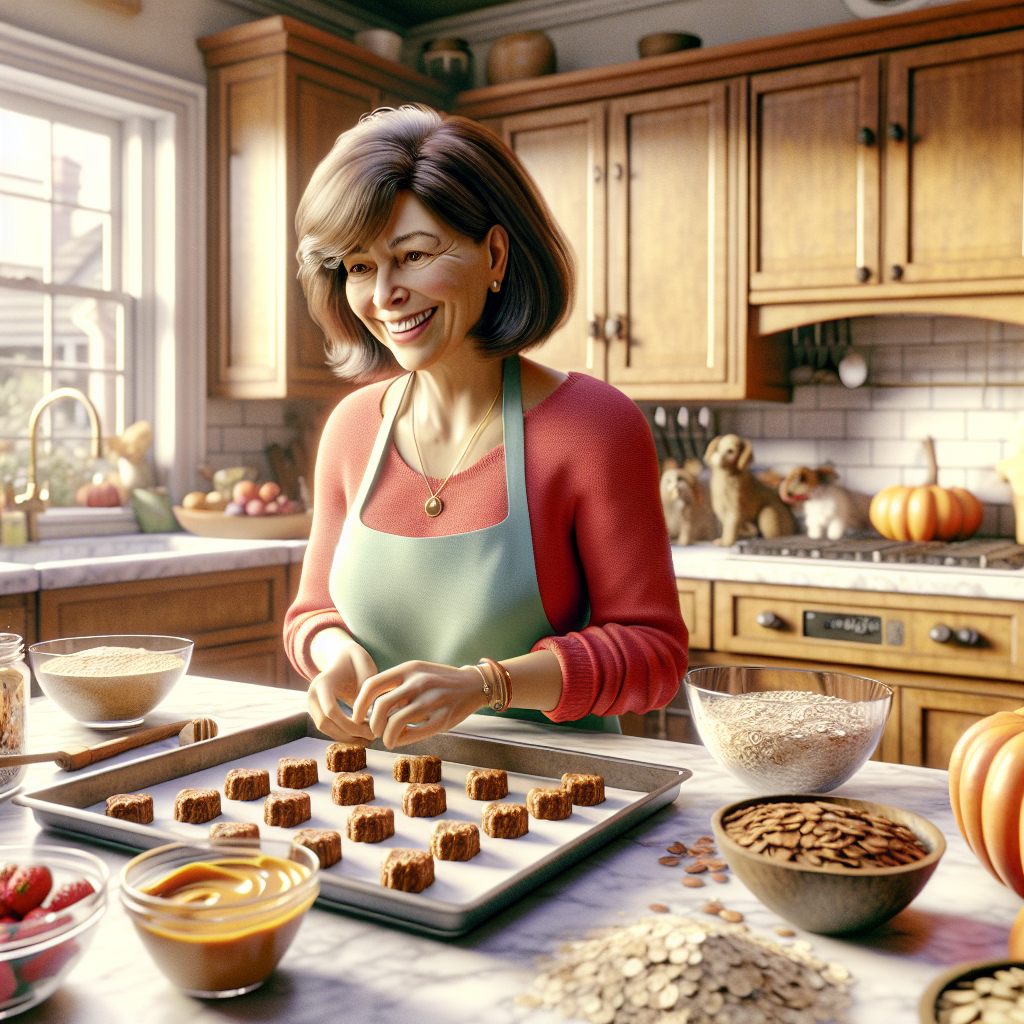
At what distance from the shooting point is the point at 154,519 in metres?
3.47

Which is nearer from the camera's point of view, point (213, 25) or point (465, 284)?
point (465, 284)

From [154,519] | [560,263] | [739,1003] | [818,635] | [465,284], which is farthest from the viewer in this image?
[154,519]

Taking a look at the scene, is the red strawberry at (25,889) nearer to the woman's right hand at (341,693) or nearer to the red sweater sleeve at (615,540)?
the woman's right hand at (341,693)

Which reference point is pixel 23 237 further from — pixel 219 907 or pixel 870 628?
pixel 219 907

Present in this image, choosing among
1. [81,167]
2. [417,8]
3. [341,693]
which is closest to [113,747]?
[341,693]

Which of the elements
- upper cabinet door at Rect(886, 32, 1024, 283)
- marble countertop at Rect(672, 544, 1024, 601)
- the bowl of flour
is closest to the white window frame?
marble countertop at Rect(672, 544, 1024, 601)

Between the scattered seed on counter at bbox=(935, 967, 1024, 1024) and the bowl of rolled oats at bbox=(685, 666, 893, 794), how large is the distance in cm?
41

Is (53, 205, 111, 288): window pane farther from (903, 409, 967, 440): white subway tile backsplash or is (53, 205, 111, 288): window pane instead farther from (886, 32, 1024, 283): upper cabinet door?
(903, 409, 967, 440): white subway tile backsplash

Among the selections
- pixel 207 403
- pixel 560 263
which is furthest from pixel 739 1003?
pixel 207 403

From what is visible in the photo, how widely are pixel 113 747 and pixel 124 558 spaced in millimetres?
1633

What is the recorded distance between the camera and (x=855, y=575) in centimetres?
279

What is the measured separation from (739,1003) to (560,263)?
108 cm

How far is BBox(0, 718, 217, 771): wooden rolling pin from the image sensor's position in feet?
3.46

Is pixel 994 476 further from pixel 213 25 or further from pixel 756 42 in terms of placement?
pixel 213 25
